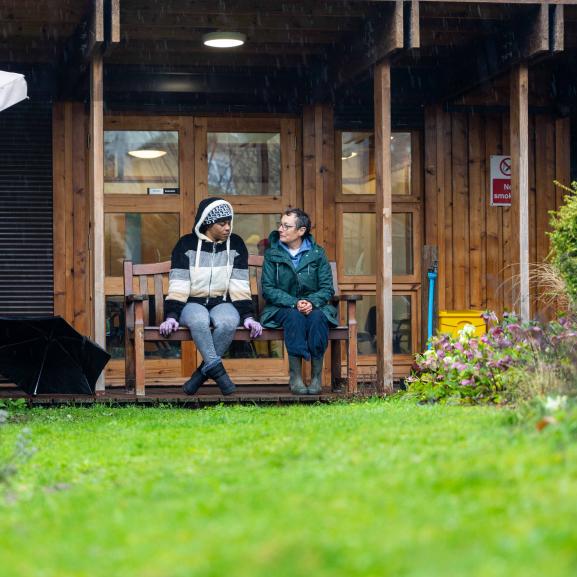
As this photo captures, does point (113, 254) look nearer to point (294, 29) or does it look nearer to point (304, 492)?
point (294, 29)

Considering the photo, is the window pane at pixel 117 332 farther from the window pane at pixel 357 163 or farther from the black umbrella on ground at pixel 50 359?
the black umbrella on ground at pixel 50 359

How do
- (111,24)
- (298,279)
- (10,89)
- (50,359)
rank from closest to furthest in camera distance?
1. (10,89)
2. (50,359)
3. (111,24)
4. (298,279)

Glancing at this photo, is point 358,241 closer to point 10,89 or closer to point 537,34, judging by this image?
point 537,34

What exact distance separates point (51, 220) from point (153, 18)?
2122 millimetres

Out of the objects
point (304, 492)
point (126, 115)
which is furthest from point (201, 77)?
point (304, 492)

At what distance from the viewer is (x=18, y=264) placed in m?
9.83

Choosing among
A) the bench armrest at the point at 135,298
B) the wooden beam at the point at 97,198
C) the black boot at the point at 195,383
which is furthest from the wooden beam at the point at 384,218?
the wooden beam at the point at 97,198

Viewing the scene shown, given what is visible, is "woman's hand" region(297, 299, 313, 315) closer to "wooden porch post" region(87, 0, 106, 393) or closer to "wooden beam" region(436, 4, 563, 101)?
"wooden porch post" region(87, 0, 106, 393)

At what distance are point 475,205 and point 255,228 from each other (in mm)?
2055

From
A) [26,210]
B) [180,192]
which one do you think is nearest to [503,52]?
[180,192]

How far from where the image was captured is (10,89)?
23.9 ft

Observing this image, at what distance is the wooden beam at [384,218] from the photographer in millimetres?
8578

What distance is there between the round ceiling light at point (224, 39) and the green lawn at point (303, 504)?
403cm

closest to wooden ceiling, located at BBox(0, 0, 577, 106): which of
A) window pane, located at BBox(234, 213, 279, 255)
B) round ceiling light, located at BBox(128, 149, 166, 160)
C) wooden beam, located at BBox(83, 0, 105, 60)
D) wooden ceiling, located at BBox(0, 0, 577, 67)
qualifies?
wooden ceiling, located at BBox(0, 0, 577, 67)
